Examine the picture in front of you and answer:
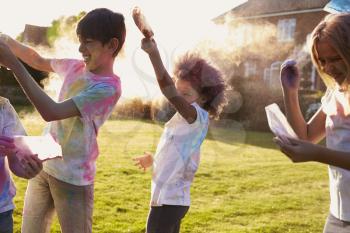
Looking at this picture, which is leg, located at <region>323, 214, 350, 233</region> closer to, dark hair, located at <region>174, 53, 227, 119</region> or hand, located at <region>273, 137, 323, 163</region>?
hand, located at <region>273, 137, 323, 163</region>

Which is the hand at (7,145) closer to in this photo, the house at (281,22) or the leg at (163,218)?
the leg at (163,218)

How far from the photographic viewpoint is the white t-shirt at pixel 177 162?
323cm

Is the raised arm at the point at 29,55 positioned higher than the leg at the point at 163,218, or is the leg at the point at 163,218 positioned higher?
the raised arm at the point at 29,55

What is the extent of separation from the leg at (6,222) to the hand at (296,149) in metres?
1.42

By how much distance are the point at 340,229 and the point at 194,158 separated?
0.97m

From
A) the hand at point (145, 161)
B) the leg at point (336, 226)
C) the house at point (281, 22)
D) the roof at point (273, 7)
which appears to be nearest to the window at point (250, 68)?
the house at point (281, 22)

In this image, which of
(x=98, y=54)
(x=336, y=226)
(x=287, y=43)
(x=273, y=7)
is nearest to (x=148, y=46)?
(x=98, y=54)

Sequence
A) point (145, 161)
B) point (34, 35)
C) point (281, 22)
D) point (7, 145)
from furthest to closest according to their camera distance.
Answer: point (281, 22)
point (34, 35)
point (145, 161)
point (7, 145)

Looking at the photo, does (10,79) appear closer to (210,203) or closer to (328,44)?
(210,203)

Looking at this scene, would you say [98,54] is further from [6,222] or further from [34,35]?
[34,35]

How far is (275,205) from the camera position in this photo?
7.37 m

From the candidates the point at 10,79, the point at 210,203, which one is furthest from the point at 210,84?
the point at 10,79

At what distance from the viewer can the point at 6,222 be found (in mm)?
2764

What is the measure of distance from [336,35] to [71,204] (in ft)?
5.53
